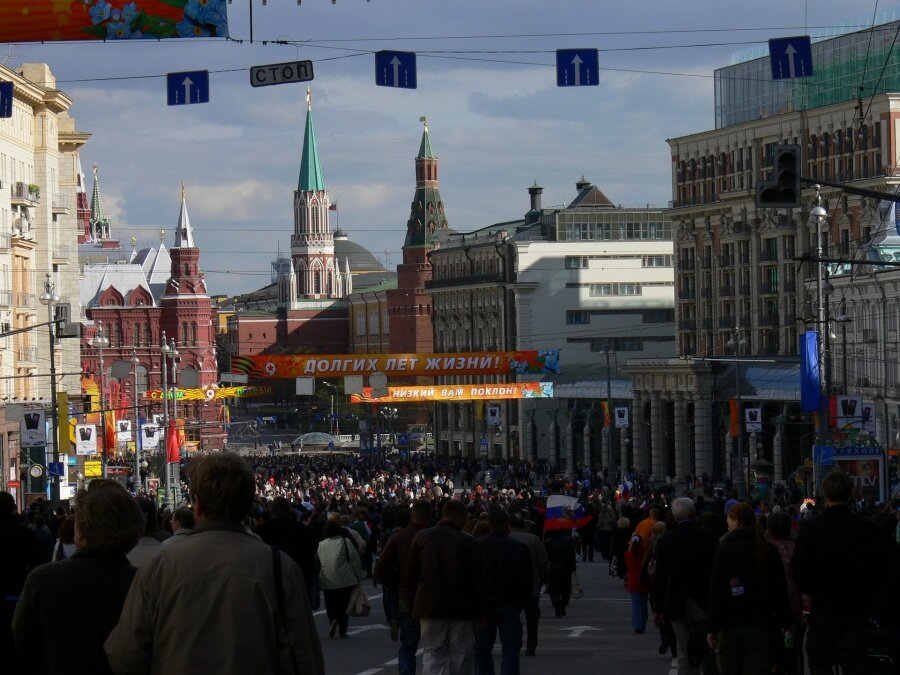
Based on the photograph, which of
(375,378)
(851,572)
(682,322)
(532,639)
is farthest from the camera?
(682,322)

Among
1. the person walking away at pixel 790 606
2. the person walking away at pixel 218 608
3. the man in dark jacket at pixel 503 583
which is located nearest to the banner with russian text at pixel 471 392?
the man in dark jacket at pixel 503 583

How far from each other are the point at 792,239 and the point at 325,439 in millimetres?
39523

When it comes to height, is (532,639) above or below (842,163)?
below

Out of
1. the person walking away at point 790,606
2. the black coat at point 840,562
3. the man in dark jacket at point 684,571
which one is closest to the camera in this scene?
the black coat at point 840,562

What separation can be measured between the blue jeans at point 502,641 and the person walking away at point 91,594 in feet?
23.4

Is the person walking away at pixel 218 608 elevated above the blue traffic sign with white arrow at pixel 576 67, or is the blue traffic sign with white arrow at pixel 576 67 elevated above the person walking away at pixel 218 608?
the blue traffic sign with white arrow at pixel 576 67

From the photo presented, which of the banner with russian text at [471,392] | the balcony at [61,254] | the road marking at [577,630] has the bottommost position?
the road marking at [577,630]

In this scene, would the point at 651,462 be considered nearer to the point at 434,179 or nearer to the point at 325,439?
the point at 325,439

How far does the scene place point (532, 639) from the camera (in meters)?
18.0

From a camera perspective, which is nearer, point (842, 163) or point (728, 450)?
point (728, 450)

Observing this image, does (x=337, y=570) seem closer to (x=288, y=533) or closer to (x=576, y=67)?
(x=288, y=533)

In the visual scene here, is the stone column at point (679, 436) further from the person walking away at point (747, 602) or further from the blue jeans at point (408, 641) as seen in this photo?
the person walking away at point (747, 602)

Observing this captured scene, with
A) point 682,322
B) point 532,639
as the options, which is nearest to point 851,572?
point 532,639

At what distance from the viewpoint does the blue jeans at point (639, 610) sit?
2047 cm
